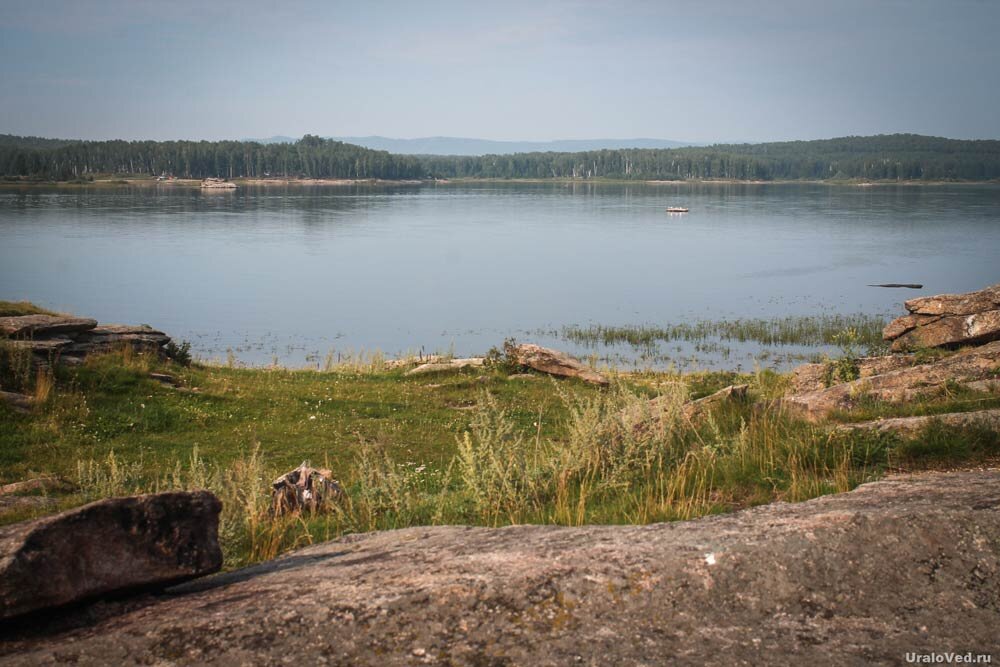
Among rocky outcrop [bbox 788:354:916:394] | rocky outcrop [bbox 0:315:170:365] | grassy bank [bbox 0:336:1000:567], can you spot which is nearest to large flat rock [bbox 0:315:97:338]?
rocky outcrop [bbox 0:315:170:365]

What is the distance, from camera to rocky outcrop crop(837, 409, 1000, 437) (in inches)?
323

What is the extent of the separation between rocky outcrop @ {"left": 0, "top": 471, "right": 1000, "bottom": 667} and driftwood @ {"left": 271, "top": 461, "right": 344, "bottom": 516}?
4650 millimetres

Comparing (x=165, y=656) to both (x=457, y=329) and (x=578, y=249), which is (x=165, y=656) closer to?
(x=457, y=329)

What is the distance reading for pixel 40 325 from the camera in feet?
60.8

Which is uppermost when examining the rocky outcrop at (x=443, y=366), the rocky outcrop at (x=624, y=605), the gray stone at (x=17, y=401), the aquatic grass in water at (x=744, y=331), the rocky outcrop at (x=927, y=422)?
the rocky outcrop at (x=624, y=605)

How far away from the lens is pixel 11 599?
401 centimetres

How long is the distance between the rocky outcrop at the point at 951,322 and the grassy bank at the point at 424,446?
322 cm

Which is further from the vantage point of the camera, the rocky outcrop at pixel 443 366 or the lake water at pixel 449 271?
the lake water at pixel 449 271

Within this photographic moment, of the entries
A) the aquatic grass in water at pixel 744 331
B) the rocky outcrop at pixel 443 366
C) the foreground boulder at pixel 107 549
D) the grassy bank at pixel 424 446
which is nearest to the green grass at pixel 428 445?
the grassy bank at pixel 424 446

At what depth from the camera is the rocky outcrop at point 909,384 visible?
11430mm

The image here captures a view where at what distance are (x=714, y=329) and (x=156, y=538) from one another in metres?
35.9

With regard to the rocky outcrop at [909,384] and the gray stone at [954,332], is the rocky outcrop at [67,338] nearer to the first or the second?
the rocky outcrop at [909,384]

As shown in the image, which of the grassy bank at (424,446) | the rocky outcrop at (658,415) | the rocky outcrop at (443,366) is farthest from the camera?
the rocky outcrop at (443,366)

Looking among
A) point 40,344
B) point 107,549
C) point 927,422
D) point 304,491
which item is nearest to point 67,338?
point 40,344
